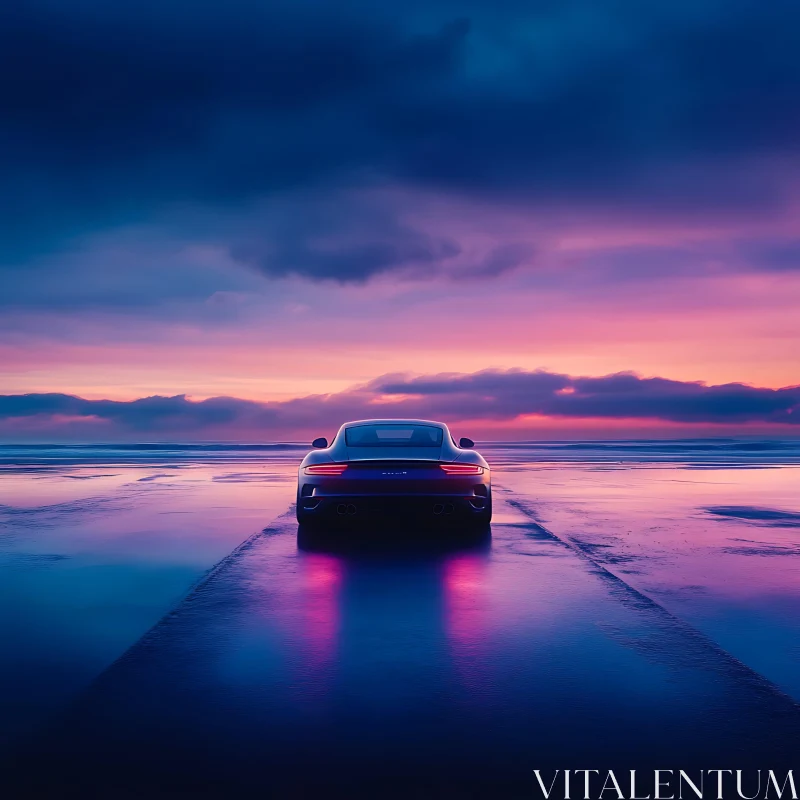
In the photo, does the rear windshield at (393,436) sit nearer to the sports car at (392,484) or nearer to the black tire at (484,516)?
the sports car at (392,484)

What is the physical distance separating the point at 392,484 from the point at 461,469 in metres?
0.85

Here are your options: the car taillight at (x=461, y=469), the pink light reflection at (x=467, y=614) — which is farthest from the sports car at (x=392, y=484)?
the pink light reflection at (x=467, y=614)

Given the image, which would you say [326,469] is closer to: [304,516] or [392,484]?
[304,516]

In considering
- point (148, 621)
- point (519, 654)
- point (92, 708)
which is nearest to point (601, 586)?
point (519, 654)

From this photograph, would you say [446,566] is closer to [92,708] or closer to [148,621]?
[148,621]

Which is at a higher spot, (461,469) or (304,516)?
(461,469)

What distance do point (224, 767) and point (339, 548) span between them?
245 inches

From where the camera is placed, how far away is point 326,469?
9.98 metres

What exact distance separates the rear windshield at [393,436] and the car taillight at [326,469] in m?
0.64

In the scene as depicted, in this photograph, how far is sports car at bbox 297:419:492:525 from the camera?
977cm

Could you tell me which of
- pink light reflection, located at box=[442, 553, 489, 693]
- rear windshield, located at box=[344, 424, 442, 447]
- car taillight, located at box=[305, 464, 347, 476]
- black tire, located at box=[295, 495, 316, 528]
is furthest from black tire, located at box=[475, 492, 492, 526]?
black tire, located at box=[295, 495, 316, 528]

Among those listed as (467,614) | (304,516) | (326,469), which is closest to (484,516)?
(326,469)

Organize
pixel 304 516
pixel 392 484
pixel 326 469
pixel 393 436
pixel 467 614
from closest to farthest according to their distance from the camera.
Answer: pixel 467 614 < pixel 392 484 < pixel 326 469 < pixel 304 516 < pixel 393 436

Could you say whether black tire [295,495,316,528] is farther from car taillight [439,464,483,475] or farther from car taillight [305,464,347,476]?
car taillight [439,464,483,475]
